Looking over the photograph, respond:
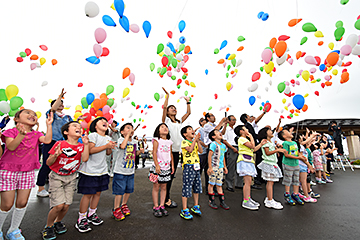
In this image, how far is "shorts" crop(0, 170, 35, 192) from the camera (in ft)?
5.87

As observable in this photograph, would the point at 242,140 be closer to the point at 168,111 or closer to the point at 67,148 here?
the point at 168,111

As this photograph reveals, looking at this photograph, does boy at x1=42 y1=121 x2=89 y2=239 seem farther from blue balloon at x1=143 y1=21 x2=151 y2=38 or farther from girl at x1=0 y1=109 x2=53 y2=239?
blue balloon at x1=143 y1=21 x2=151 y2=38

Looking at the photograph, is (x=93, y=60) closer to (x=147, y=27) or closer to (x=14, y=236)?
(x=147, y=27)

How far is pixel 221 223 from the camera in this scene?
240cm

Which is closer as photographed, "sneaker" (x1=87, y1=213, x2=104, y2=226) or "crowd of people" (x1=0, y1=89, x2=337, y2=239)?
"crowd of people" (x1=0, y1=89, x2=337, y2=239)

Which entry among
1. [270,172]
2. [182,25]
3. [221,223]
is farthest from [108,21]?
[270,172]

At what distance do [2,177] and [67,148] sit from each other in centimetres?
63

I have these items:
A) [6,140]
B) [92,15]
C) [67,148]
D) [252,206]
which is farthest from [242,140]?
[92,15]

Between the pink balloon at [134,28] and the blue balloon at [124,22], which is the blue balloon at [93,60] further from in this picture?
the blue balloon at [124,22]

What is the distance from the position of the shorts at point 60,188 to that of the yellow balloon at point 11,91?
9.37ft

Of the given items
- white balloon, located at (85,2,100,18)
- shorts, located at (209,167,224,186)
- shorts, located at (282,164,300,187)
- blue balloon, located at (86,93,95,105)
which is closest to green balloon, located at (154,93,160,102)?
blue balloon, located at (86,93,95,105)

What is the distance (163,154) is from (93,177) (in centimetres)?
105

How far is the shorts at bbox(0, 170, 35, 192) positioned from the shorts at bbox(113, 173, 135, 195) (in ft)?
3.22

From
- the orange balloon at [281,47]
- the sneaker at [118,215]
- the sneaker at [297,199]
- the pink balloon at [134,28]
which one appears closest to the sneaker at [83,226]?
the sneaker at [118,215]
